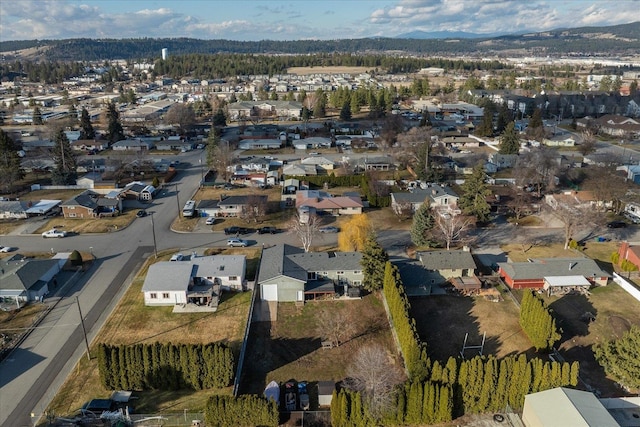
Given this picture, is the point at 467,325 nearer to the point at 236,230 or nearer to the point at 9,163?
the point at 236,230

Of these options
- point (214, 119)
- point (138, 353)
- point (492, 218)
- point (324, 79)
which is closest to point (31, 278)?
point (138, 353)

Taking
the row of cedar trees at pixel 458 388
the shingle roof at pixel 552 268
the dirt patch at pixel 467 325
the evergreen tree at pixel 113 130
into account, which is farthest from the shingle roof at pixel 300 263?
the evergreen tree at pixel 113 130

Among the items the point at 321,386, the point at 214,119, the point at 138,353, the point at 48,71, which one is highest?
the point at 48,71

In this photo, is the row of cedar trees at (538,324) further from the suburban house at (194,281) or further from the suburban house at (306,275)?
the suburban house at (194,281)

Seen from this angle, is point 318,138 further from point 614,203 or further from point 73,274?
point 73,274

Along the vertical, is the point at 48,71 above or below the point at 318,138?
above

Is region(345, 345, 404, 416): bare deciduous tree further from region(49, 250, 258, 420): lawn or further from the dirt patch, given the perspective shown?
region(49, 250, 258, 420): lawn

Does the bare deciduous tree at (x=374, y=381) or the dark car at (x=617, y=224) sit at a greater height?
the bare deciduous tree at (x=374, y=381)
